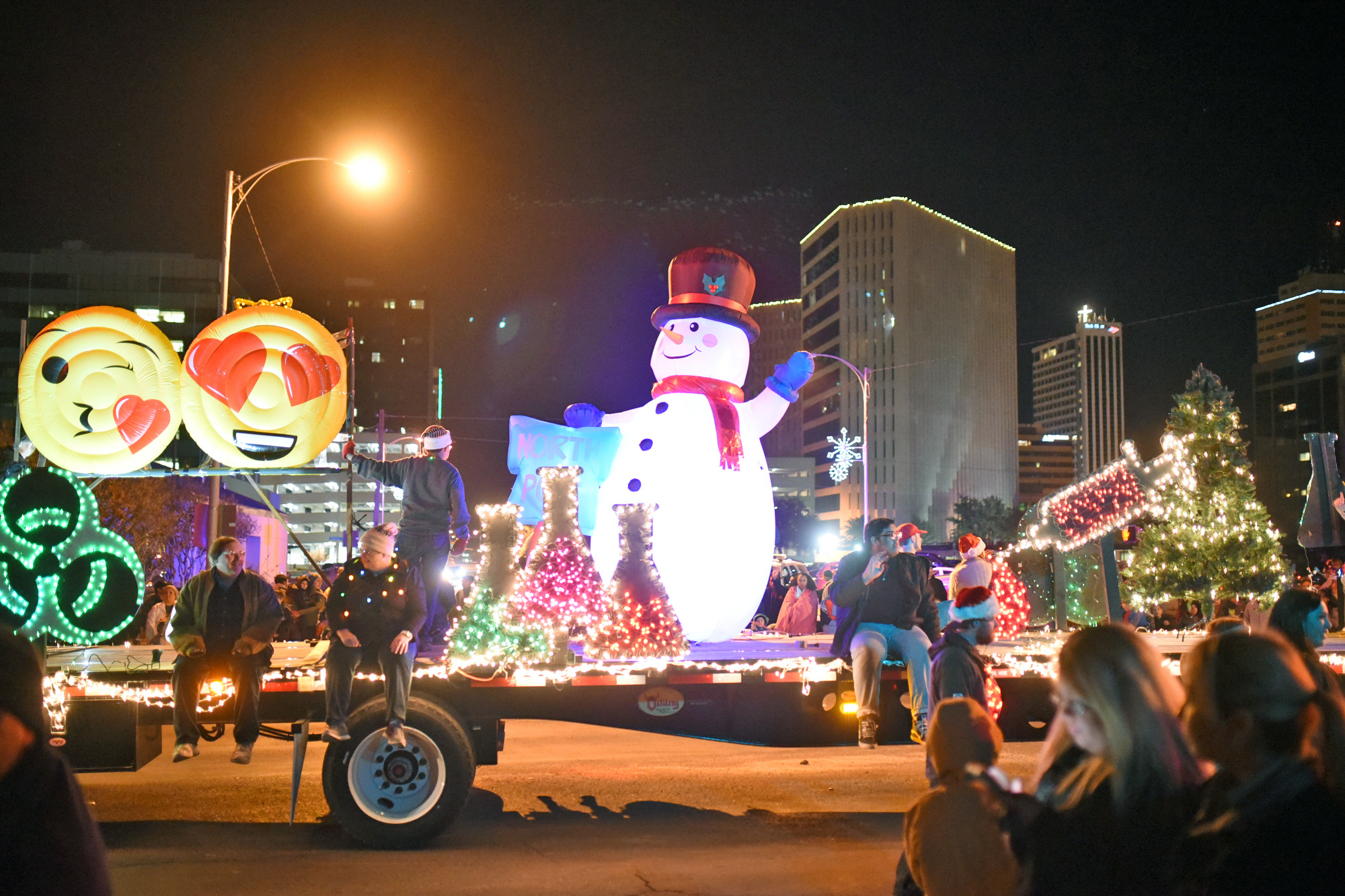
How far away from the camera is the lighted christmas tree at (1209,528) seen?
2744 cm

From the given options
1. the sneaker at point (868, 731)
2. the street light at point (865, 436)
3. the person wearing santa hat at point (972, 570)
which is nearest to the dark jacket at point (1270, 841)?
the person wearing santa hat at point (972, 570)

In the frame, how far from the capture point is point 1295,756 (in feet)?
7.54

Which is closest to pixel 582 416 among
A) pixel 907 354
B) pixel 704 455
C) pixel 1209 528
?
pixel 704 455

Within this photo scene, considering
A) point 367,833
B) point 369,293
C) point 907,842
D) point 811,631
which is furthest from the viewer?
point 369,293

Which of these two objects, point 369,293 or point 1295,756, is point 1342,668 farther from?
point 369,293

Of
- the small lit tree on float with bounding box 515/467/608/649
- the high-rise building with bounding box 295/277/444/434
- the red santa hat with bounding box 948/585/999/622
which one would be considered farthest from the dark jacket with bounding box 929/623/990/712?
the high-rise building with bounding box 295/277/444/434

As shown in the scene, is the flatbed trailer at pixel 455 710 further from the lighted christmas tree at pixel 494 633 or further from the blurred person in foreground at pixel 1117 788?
the blurred person in foreground at pixel 1117 788

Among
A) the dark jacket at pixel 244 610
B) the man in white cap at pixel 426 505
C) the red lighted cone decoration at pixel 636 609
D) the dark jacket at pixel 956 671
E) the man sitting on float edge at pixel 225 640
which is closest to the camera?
the dark jacket at pixel 956 671

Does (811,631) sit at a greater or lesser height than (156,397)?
lesser

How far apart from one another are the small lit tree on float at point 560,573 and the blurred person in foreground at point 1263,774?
512 centimetres

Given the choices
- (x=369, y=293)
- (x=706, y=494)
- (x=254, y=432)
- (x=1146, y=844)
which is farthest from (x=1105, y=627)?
(x=369, y=293)

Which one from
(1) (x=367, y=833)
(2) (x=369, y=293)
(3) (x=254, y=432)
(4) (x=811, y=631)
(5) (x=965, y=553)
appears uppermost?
(2) (x=369, y=293)

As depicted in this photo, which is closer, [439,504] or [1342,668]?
[1342,668]

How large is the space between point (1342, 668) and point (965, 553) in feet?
9.38
